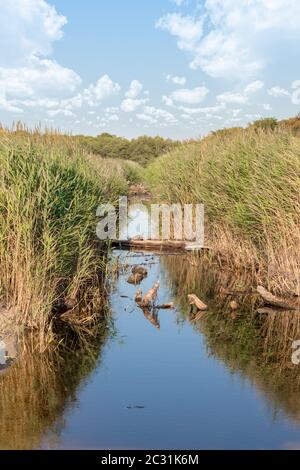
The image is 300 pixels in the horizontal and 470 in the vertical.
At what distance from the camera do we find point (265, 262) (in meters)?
10.4

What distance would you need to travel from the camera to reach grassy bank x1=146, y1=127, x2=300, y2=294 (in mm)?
9335

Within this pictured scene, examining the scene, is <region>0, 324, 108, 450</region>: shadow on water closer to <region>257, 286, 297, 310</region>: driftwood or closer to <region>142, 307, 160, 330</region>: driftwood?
<region>142, 307, 160, 330</region>: driftwood

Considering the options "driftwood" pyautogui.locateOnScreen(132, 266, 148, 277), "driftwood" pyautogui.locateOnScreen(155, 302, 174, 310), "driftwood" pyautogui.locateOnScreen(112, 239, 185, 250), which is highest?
"driftwood" pyautogui.locateOnScreen(112, 239, 185, 250)

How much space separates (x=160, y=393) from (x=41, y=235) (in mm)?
2604

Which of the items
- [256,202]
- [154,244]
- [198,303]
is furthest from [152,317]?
[154,244]

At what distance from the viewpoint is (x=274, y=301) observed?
29.8 feet

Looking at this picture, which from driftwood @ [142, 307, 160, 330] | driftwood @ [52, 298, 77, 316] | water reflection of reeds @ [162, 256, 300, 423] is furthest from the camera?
driftwood @ [142, 307, 160, 330]

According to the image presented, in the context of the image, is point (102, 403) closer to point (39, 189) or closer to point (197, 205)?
point (39, 189)

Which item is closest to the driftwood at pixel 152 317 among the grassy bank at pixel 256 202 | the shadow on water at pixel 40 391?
the shadow on water at pixel 40 391

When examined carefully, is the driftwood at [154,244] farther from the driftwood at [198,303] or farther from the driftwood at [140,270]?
the driftwood at [198,303]

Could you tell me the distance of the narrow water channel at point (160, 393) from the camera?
515cm

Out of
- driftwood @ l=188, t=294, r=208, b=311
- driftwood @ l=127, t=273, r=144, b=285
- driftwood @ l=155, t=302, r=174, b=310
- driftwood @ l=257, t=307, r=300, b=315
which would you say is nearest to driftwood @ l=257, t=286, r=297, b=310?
driftwood @ l=257, t=307, r=300, b=315

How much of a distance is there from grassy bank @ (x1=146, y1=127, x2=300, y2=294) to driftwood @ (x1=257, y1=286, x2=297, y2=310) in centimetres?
28
